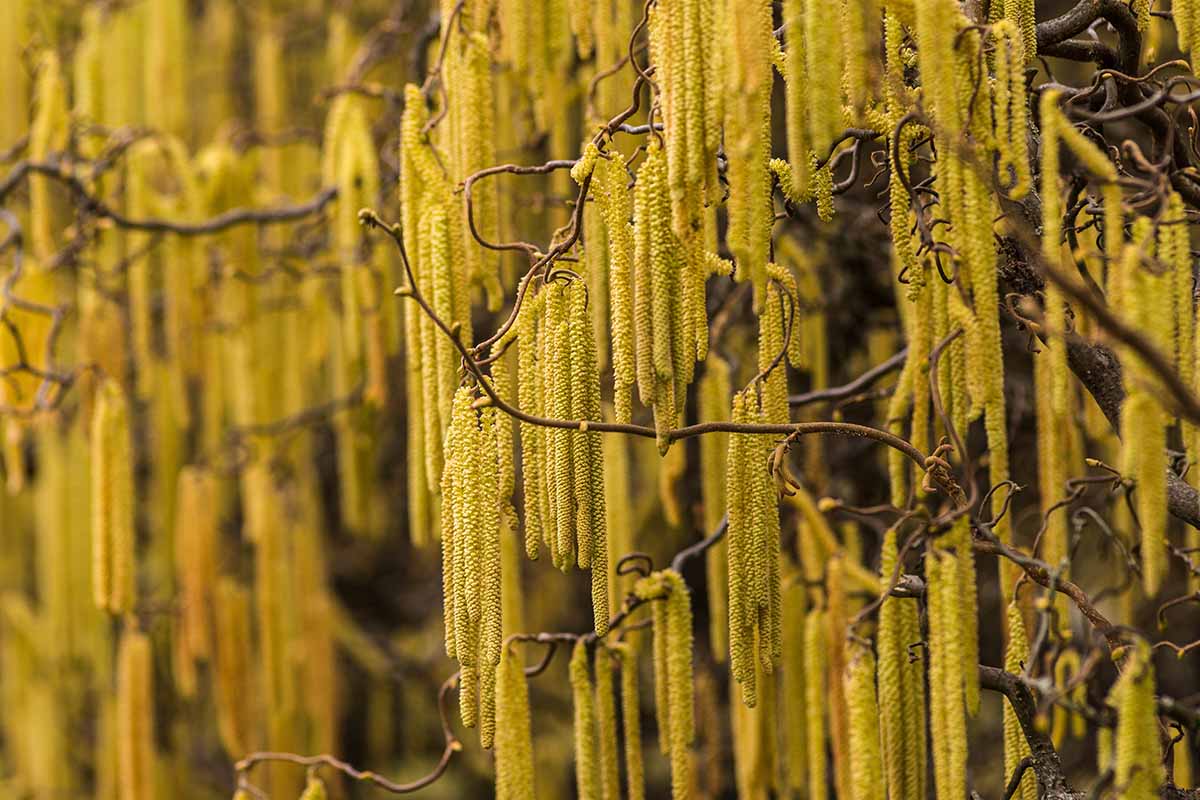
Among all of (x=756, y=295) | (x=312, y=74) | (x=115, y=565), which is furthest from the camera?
(x=312, y=74)

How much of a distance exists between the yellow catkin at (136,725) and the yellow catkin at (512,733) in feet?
3.31

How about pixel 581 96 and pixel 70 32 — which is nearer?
pixel 581 96

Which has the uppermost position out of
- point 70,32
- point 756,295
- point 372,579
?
point 70,32

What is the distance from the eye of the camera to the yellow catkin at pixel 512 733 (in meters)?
1.60

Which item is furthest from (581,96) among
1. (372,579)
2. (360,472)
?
(372,579)

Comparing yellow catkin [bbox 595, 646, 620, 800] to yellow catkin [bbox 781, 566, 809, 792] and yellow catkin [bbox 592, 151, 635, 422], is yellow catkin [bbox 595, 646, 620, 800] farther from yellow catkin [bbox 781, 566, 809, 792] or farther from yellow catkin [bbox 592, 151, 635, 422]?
yellow catkin [bbox 592, 151, 635, 422]

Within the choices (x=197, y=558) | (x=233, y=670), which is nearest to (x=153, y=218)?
(x=197, y=558)

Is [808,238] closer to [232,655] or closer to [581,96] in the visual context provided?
[581,96]

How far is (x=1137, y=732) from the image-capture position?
1.00 metres

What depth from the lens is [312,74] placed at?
4.08 metres

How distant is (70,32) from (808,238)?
2.02 m

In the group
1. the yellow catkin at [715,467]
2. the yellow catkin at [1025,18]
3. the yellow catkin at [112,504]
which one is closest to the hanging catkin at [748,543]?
the yellow catkin at [1025,18]

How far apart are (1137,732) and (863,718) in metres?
0.25

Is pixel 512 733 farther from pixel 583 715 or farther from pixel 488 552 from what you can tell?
pixel 488 552
